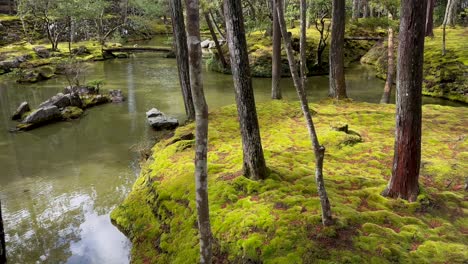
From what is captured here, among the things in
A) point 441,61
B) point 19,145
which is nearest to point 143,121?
point 19,145

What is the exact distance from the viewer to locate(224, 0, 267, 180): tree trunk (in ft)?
22.2

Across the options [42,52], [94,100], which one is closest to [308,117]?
[94,100]

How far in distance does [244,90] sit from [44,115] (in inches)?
505

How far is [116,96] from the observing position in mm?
20984

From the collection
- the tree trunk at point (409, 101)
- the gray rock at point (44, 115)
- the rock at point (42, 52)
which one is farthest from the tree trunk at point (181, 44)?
the rock at point (42, 52)

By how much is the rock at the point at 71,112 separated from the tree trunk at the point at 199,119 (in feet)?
47.9

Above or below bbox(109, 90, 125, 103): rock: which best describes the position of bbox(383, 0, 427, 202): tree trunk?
above

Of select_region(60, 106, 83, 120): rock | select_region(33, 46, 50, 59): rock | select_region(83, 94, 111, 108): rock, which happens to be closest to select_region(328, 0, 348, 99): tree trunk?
select_region(60, 106, 83, 120): rock

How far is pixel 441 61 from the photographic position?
65.5 feet

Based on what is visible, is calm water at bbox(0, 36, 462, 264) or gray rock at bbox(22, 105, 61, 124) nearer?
calm water at bbox(0, 36, 462, 264)

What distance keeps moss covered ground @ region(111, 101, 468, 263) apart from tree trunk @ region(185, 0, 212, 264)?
1412 millimetres

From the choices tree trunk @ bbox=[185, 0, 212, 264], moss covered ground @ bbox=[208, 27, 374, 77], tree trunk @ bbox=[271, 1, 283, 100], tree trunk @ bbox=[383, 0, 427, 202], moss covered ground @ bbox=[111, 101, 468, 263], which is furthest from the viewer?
moss covered ground @ bbox=[208, 27, 374, 77]

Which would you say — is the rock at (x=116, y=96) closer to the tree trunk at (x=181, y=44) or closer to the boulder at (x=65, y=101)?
the boulder at (x=65, y=101)

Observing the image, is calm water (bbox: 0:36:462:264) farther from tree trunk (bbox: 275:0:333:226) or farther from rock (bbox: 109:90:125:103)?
tree trunk (bbox: 275:0:333:226)
